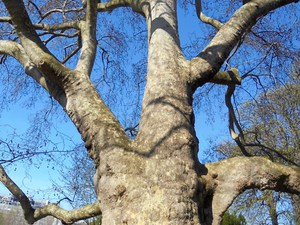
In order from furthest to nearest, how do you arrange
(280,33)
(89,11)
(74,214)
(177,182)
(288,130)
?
(288,130)
(280,33)
(89,11)
(74,214)
(177,182)

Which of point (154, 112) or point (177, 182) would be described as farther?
point (154, 112)

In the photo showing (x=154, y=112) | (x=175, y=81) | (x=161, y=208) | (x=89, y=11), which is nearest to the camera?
(x=161, y=208)

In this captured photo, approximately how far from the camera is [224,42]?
Answer: 3.42m

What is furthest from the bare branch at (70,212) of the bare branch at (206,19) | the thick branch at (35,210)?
the bare branch at (206,19)

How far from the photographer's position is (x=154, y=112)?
2.72m

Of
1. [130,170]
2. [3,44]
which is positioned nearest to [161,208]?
[130,170]

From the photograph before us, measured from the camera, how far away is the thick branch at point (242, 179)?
257 cm

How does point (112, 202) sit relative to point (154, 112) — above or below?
below

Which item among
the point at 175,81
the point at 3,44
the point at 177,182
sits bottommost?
the point at 177,182

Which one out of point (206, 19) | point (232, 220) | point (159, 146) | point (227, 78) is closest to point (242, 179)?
point (159, 146)

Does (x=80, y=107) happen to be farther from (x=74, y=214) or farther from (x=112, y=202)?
(x=74, y=214)

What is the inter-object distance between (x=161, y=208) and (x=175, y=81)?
121 cm

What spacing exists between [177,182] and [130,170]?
1.08 feet

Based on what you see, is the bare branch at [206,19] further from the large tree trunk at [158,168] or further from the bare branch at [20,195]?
the bare branch at [20,195]
